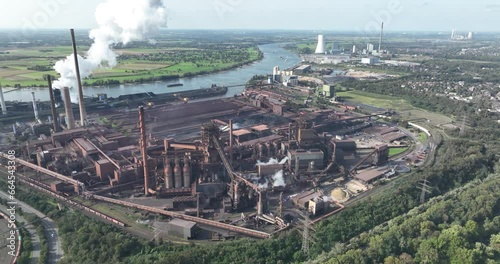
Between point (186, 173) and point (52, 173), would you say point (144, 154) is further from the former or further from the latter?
point (52, 173)

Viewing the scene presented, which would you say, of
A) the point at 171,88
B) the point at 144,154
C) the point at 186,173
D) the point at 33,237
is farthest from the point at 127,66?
the point at 33,237

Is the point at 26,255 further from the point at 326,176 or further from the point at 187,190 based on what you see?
the point at 326,176

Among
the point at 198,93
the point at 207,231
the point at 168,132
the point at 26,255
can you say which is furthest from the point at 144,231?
the point at 198,93

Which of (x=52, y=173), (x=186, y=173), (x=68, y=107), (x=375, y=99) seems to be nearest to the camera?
(x=186, y=173)

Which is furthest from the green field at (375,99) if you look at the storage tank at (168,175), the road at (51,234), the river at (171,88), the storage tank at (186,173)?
the road at (51,234)

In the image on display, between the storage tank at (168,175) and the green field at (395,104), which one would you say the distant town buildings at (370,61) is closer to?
the green field at (395,104)

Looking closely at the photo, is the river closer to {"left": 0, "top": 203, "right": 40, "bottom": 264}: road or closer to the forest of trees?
{"left": 0, "top": 203, "right": 40, "bottom": 264}: road

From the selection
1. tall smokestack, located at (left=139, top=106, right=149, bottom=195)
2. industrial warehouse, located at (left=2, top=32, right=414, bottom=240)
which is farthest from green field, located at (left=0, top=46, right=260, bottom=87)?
tall smokestack, located at (left=139, top=106, right=149, bottom=195)
